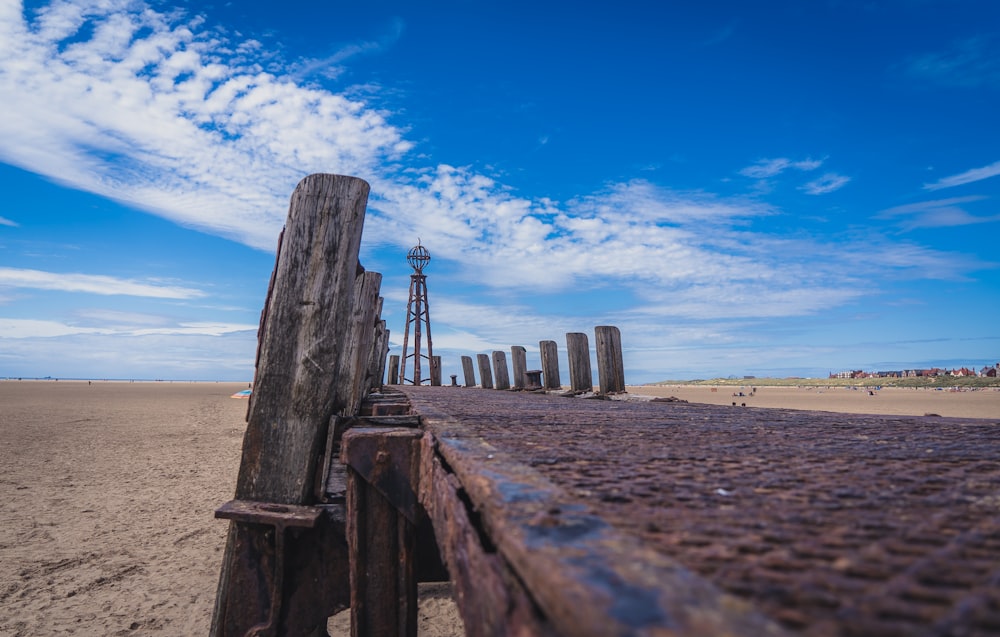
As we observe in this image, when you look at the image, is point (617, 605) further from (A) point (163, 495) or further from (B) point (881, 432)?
(A) point (163, 495)

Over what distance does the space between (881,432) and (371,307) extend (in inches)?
197

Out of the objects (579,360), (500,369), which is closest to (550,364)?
(579,360)

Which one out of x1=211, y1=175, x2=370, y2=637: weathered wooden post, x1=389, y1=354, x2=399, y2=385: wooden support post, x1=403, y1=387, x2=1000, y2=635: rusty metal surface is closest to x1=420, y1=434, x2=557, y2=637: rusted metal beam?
x1=403, y1=387, x2=1000, y2=635: rusty metal surface

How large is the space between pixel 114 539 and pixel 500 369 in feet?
40.5

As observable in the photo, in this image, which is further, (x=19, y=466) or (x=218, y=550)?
(x=19, y=466)

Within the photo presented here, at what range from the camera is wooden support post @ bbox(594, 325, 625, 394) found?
9.85 meters

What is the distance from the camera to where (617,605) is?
25.5 inches

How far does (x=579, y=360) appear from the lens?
11367mm

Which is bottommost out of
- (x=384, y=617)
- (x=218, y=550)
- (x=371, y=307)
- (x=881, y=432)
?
(x=218, y=550)

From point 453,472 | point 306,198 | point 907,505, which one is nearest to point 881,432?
point 907,505

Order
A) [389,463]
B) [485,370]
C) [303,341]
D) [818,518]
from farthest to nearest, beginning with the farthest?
[485,370] < [303,341] < [389,463] < [818,518]

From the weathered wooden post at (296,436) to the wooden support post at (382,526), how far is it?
0.25 m

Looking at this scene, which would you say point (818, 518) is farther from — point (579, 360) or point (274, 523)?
point (579, 360)

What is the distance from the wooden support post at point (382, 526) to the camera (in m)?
2.44
